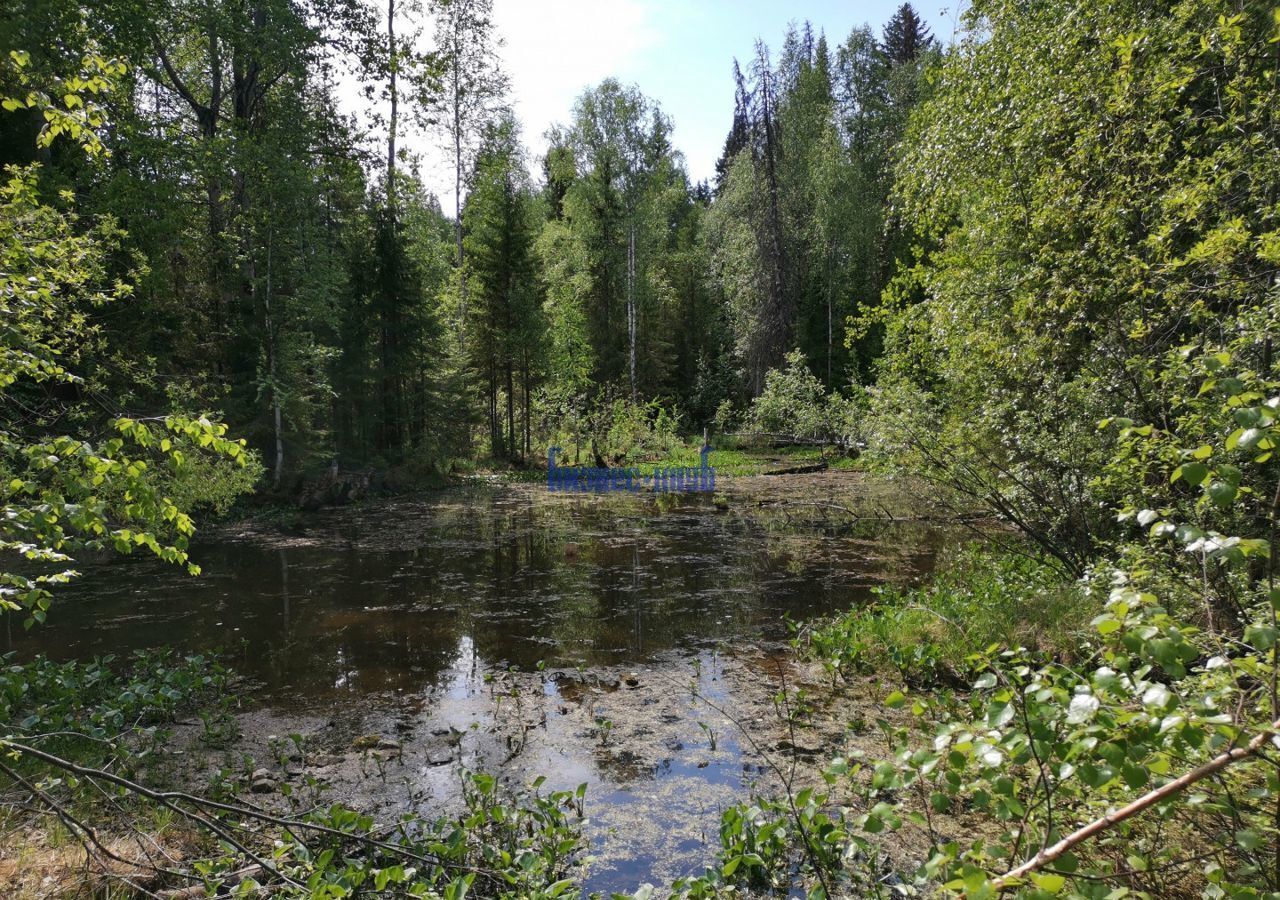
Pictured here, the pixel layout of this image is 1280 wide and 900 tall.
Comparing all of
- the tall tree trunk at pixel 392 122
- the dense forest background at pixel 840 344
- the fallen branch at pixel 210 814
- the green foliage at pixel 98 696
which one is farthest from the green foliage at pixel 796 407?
the fallen branch at pixel 210 814

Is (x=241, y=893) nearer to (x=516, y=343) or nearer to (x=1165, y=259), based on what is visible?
(x=1165, y=259)

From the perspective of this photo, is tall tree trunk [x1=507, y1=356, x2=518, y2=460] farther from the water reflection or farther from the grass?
the grass

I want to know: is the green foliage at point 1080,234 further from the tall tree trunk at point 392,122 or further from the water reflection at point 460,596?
the tall tree trunk at point 392,122

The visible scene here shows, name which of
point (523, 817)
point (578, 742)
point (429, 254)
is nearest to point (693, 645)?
point (578, 742)

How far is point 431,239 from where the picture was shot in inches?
942

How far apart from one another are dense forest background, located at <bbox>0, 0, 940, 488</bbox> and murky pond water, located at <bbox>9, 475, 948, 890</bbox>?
285cm

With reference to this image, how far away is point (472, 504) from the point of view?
17.7m

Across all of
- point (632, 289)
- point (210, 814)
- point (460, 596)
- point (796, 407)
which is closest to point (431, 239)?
point (632, 289)

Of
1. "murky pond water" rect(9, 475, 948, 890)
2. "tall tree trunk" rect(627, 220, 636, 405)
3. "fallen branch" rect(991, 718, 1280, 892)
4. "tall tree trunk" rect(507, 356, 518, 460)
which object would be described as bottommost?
"murky pond water" rect(9, 475, 948, 890)

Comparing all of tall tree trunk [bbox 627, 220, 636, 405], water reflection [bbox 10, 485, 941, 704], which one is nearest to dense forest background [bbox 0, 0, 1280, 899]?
tall tree trunk [bbox 627, 220, 636, 405]

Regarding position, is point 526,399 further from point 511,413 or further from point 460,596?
point 460,596

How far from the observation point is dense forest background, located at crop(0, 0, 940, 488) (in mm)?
13633

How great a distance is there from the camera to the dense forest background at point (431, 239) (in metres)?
13.6

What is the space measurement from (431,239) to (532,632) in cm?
1959
